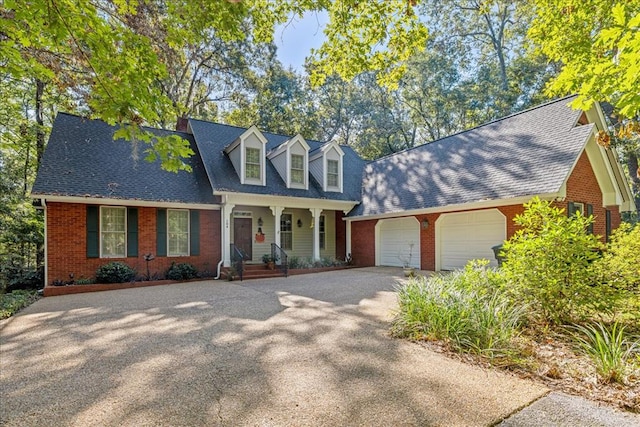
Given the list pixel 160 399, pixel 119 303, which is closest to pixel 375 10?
pixel 160 399

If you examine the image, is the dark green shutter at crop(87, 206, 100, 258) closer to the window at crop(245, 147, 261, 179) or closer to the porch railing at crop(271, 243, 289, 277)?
the window at crop(245, 147, 261, 179)

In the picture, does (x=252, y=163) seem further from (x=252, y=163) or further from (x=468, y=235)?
(x=468, y=235)

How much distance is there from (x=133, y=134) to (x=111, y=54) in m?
0.91

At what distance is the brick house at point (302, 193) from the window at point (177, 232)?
37mm

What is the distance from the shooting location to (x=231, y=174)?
1333cm

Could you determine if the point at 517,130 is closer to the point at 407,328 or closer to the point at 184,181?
the point at 407,328

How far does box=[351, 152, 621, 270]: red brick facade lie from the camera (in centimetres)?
1019

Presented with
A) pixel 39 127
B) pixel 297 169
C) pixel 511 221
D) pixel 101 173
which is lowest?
pixel 511 221

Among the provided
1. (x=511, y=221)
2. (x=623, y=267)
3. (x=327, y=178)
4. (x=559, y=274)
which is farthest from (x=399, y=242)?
(x=559, y=274)

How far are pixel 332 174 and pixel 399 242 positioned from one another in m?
4.50

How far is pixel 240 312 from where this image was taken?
652cm

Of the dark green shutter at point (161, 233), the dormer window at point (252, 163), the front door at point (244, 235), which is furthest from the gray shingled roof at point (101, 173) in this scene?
the front door at point (244, 235)

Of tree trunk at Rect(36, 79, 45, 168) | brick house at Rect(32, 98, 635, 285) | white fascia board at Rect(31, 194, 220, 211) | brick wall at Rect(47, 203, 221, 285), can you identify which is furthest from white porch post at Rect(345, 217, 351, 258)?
tree trunk at Rect(36, 79, 45, 168)

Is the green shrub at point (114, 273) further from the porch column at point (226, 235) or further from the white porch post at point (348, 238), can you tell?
the white porch post at point (348, 238)
